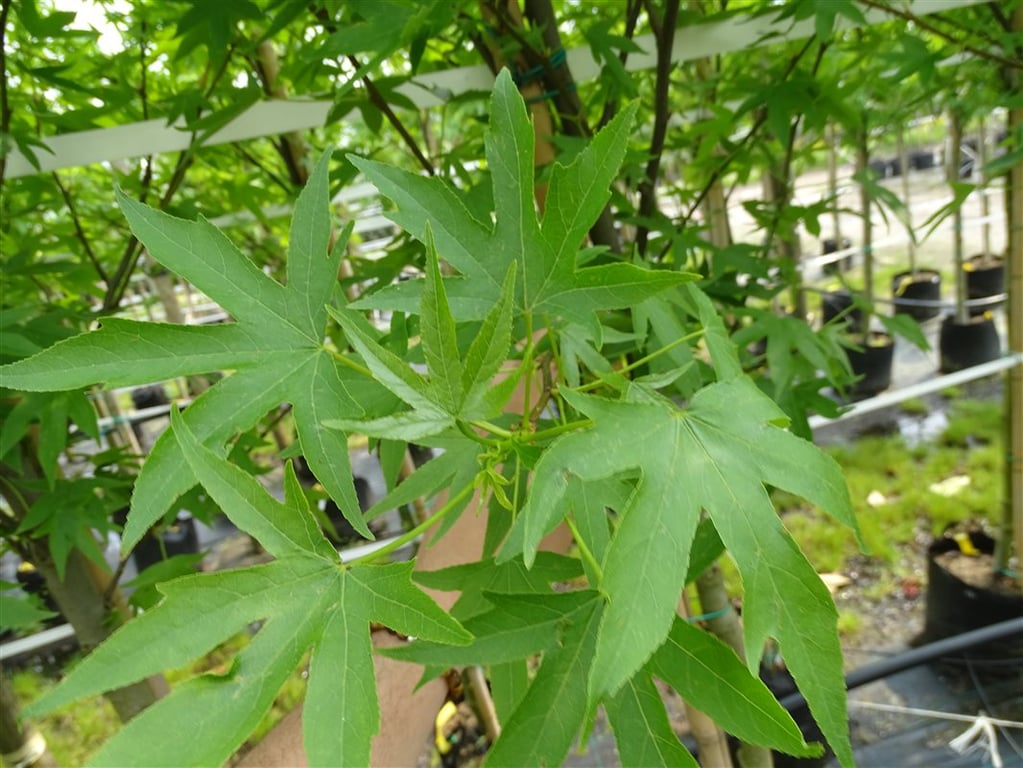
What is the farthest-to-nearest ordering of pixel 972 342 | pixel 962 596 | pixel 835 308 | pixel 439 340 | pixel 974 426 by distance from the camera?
pixel 835 308, pixel 972 342, pixel 974 426, pixel 962 596, pixel 439 340

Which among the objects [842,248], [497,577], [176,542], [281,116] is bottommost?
[176,542]

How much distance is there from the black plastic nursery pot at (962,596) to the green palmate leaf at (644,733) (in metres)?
1.17

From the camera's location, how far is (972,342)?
2.30 meters

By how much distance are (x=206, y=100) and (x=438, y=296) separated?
623 millimetres

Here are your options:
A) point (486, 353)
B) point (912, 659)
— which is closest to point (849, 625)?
point (912, 659)

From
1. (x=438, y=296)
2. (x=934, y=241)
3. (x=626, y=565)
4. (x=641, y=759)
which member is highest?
(x=438, y=296)

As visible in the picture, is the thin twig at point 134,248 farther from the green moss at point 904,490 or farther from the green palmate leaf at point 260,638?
the green moss at point 904,490

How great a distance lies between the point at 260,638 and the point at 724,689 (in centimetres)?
23

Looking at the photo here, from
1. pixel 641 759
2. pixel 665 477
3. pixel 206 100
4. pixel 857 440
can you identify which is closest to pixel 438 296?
pixel 665 477

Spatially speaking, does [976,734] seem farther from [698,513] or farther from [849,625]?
[698,513]

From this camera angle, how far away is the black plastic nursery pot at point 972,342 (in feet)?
7.54

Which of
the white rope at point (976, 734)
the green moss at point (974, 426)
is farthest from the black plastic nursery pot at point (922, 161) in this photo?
the white rope at point (976, 734)

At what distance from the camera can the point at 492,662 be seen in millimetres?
369

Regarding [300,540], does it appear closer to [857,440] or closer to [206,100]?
[206,100]
